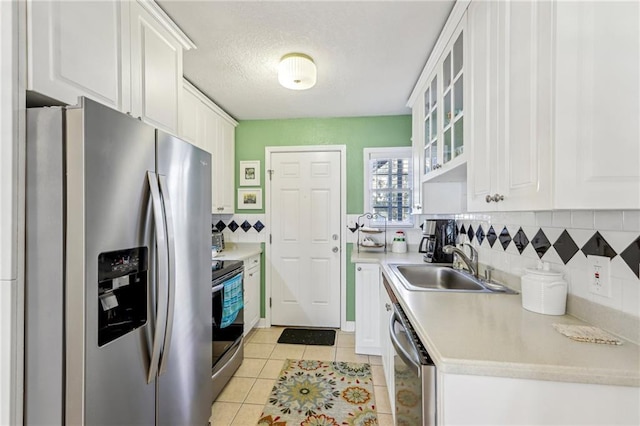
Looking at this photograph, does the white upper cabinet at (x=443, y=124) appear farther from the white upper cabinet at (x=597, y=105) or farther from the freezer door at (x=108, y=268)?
the freezer door at (x=108, y=268)

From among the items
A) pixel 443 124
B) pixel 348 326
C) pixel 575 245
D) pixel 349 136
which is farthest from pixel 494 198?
pixel 348 326

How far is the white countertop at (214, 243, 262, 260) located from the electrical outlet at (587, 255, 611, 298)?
234 centimetres

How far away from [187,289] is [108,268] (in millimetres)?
476

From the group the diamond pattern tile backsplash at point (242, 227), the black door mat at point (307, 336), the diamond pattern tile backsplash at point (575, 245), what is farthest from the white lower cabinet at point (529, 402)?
the diamond pattern tile backsplash at point (242, 227)

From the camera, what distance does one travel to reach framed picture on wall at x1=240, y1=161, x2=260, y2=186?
347 centimetres

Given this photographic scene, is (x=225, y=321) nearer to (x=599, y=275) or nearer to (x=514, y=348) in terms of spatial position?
(x=514, y=348)

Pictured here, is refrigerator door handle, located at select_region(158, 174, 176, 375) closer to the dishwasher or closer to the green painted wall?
the dishwasher

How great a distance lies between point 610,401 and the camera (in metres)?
0.78

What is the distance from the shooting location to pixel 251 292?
311 centimetres

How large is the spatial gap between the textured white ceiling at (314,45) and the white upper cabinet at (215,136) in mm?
128

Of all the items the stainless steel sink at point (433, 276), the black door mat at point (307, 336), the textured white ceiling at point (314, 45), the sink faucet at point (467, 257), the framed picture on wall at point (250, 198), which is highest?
the textured white ceiling at point (314, 45)

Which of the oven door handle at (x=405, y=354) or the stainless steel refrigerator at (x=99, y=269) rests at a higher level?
the stainless steel refrigerator at (x=99, y=269)

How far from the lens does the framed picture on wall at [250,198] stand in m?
3.47

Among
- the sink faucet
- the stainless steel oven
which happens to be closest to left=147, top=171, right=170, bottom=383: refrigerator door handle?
the stainless steel oven
